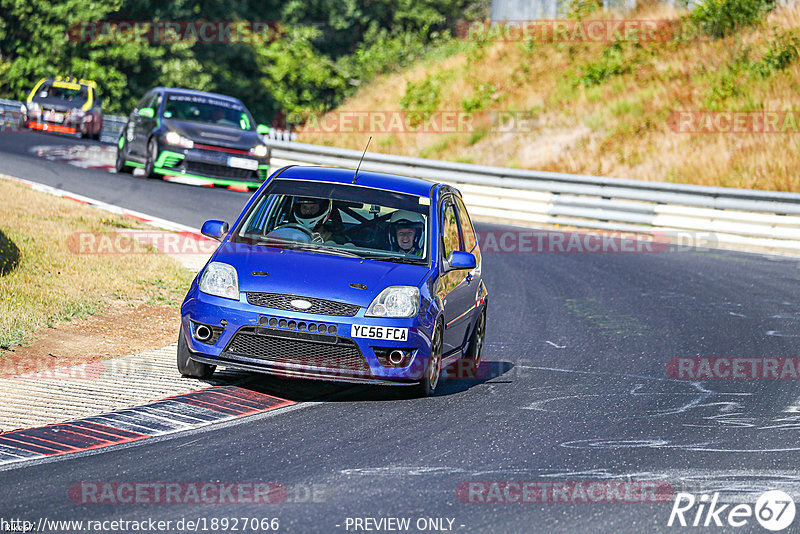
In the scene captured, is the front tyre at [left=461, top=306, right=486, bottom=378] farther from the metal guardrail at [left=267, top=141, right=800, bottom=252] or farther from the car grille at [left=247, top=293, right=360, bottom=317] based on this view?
the metal guardrail at [left=267, top=141, right=800, bottom=252]

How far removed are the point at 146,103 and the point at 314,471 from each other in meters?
18.2

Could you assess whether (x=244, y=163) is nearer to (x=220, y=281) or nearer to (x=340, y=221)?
(x=340, y=221)

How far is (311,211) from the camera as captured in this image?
30.8 feet

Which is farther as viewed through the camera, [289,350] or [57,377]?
[57,377]

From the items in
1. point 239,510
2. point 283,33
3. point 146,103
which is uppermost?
point 283,33

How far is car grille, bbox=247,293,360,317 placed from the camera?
8.04 m

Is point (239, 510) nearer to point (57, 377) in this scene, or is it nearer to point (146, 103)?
point (57, 377)

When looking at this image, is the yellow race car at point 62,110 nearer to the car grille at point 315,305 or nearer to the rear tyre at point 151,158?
the rear tyre at point 151,158

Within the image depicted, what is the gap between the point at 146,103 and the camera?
→ 23547 millimetres

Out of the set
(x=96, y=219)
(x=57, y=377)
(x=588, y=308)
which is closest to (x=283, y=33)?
(x=96, y=219)
